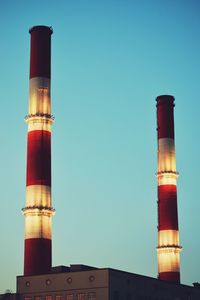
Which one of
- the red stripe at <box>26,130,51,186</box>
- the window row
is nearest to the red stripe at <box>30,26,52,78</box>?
the red stripe at <box>26,130,51,186</box>

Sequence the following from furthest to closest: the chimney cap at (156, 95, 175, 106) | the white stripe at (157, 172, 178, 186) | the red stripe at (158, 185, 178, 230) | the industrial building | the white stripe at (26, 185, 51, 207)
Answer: the chimney cap at (156, 95, 175, 106) < the white stripe at (157, 172, 178, 186) < the red stripe at (158, 185, 178, 230) < the white stripe at (26, 185, 51, 207) < the industrial building

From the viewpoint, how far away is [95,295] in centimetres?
5291

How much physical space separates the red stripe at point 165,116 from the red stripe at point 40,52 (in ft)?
63.0

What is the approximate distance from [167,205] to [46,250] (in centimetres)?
2065

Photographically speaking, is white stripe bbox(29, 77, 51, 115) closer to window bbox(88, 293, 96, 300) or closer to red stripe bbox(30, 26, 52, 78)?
red stripe bbox(30, 26, 52, 78)

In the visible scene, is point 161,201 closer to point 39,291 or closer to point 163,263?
point 163,263

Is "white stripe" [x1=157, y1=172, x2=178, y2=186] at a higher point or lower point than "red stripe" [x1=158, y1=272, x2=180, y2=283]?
higher

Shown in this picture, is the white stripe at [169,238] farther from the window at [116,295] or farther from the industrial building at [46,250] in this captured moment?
the window at [116,295]

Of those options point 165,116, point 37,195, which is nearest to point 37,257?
point 37,195

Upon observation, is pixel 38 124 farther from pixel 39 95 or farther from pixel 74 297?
pixel 74 297

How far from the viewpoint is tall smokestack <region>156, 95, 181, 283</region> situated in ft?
248

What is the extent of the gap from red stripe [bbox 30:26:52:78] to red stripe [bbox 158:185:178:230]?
2071 centimetres

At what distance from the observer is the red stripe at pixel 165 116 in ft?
259

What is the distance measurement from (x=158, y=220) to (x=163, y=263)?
15.7 feet
